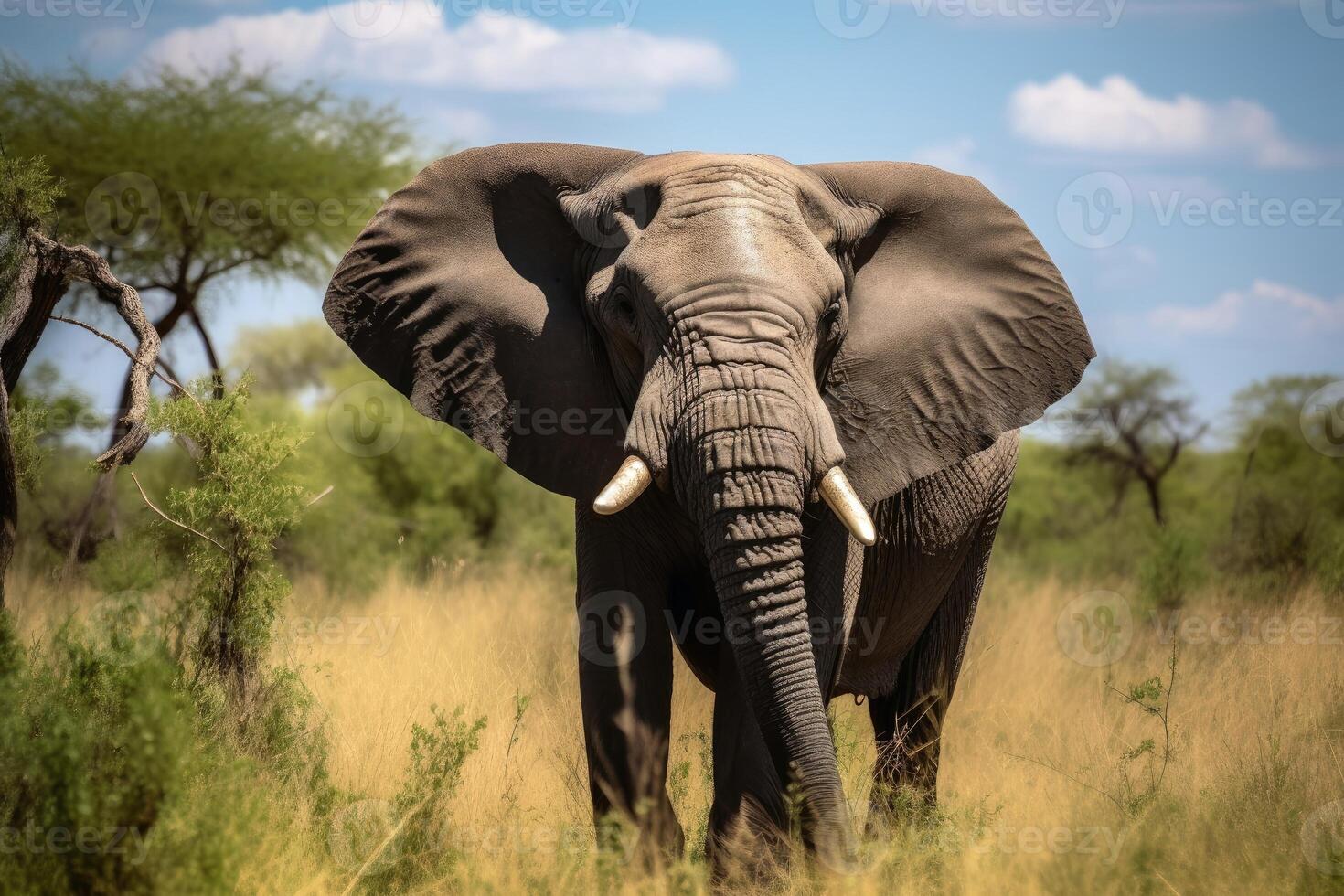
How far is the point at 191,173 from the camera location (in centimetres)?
1600

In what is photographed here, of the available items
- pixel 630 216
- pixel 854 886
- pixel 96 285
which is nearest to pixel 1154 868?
pixel 854 886

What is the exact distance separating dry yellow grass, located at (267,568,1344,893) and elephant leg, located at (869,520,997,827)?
213 mm

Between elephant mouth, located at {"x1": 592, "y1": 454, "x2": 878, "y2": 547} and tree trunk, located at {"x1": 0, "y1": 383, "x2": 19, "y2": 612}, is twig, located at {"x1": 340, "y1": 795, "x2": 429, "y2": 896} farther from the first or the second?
tree trunk, located at {"x1": 0, "y1": 383, "x2": 19, "y2": 612}

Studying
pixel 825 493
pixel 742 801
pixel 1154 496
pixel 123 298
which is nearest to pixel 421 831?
pixel 742 801

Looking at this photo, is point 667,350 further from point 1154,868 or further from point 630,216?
point 1154,868

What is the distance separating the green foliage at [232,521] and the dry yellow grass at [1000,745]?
0.78 metres

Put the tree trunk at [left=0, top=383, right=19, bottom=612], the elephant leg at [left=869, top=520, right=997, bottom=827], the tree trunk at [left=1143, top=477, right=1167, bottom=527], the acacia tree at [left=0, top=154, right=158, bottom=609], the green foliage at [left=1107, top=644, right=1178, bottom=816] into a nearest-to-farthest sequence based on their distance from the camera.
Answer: the tree trunk at [left=0, top=383, right=19, bottom=612], the acacia tree at [left=0, top=154, right=158, bottom=609], the green foliage at [left=1107, top=644, right=1178, bottom=816], the elephant leg at [left=869, top=520, right=997, bottom=827], the tree trunk at [left=1143, top=477, right=1167, bottom=527]

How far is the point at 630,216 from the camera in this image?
4945 millimetres

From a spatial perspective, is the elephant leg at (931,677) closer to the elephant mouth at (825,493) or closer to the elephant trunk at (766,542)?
the elephant trunk at (766,542)

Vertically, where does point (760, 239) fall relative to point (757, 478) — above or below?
above

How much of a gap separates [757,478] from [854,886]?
4.70 ft

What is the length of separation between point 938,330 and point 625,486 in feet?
5.33

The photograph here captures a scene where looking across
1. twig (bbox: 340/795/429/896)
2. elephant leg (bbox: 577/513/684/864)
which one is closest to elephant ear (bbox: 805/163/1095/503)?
elephant leg (bbox: 577/513/684/864)

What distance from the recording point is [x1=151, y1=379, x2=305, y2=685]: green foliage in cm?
646
